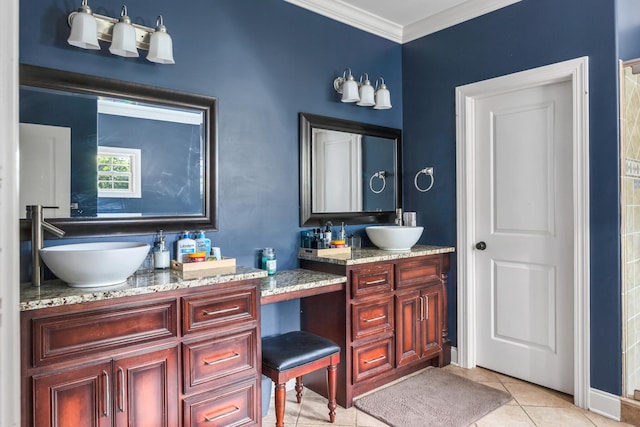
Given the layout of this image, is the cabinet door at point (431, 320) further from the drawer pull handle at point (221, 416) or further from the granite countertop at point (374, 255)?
the drawer pull handle at point (221, 416)

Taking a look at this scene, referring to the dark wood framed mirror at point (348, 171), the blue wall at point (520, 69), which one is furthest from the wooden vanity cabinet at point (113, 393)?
the blue wall at point (520, 69)

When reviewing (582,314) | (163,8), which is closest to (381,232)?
(582,314)

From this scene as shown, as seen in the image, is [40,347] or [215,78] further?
[215,78]

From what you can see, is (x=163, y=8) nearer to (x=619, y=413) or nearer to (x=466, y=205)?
(x=466, y=205)

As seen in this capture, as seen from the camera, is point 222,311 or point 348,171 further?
point 348,171

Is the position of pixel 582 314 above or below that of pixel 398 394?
above

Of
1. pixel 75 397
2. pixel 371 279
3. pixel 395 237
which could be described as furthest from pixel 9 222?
pixel 395 237

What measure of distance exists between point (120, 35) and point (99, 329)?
4.35 feet

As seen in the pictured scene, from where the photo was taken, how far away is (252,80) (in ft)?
8.53

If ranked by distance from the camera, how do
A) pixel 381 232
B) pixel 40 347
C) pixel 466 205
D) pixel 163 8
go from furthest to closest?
pixel 466 205 → pixel 381 232 → pixel 163 8 → pixel 40 347

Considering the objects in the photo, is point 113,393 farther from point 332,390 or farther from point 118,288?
point 332,390

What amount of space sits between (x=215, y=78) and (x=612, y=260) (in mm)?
2454

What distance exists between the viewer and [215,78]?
2.45 metres

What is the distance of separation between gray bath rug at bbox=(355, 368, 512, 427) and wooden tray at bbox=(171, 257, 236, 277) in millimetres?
1161
